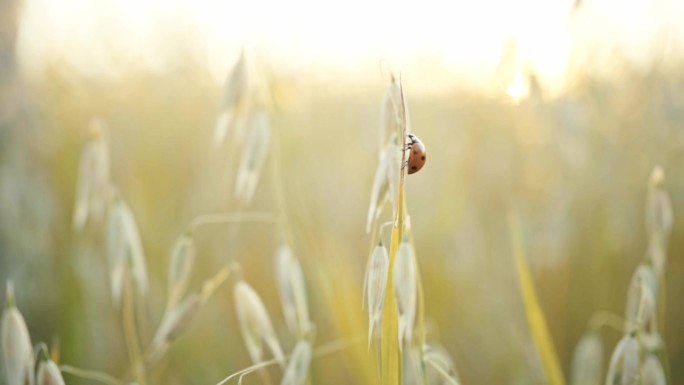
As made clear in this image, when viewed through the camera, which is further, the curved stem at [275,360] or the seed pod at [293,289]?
the seed pod at [293,289]

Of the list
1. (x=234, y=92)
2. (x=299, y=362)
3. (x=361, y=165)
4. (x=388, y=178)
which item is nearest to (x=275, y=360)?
(x=299, y=362)

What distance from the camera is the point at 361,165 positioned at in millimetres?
1605

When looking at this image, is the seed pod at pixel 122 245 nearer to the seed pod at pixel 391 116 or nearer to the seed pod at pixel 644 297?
the seed pod at pixel 391 116

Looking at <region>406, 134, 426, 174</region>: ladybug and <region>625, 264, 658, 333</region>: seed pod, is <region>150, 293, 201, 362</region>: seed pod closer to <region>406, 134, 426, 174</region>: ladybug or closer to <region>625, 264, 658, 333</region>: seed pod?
<region>406, 134, 426, 174</region>: ladybug

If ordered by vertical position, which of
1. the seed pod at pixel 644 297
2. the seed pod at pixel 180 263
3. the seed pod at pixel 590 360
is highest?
the seed pod at pixel 180 263

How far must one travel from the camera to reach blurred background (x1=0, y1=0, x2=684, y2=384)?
1.15 m

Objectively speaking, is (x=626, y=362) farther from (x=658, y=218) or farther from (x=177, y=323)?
(x=177, y=323)

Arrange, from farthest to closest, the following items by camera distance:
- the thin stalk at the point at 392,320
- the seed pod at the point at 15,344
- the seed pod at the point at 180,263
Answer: the seed pod at the point at 180,263 < the seed pod at the point at 15,344 < the thin stalk at the point at 392,320

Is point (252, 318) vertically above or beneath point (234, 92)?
beneath

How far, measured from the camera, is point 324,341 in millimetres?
1189

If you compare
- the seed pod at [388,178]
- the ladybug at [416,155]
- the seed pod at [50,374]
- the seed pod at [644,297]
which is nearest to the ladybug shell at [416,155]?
the ladybug at [416,155]

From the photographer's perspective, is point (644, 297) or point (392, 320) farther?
point (644, 297)

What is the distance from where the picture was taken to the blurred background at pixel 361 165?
115 cm

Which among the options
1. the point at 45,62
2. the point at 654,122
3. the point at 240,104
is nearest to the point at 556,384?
the point at 240,104
